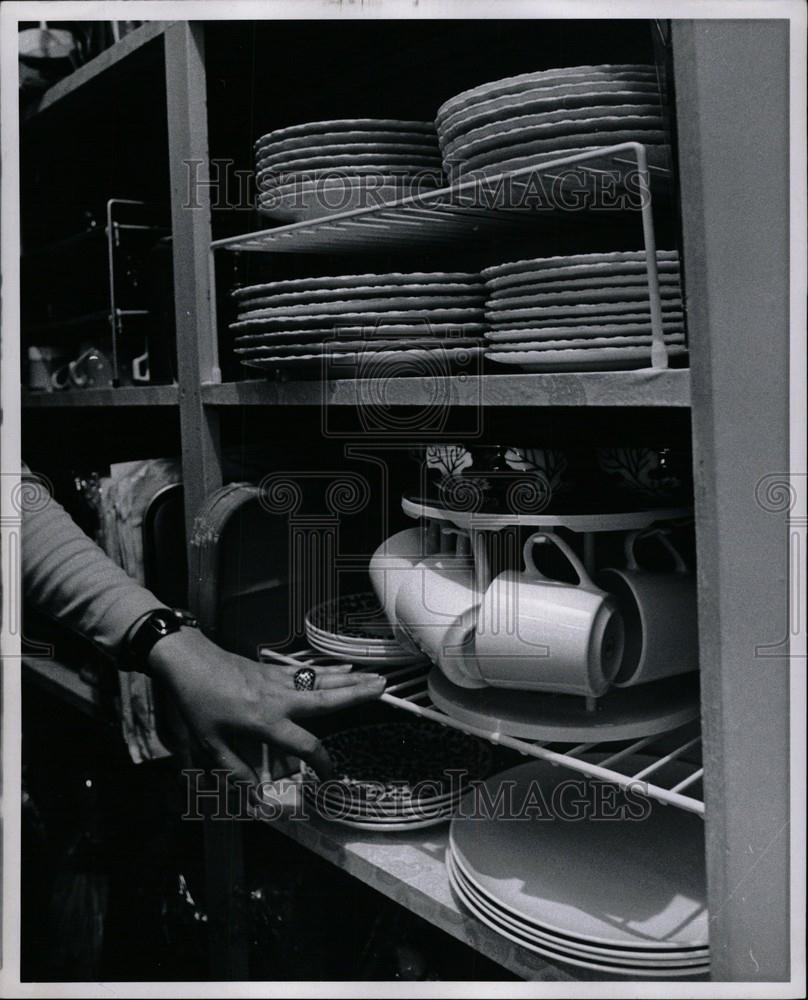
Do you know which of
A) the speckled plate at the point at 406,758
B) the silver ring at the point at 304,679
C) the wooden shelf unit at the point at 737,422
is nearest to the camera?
the wooden shelf unit at the point at 737,422

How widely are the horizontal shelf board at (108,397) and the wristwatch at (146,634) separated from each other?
1.06 ft

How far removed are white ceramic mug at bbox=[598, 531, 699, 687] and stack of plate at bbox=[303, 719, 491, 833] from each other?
14.8 inches

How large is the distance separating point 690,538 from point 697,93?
1.30 ft

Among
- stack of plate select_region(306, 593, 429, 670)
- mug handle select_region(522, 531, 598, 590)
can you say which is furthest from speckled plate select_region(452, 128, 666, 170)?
stack of plate select_region(306, 593, 429, 670)

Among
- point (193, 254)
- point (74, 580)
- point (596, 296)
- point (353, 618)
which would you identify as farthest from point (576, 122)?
point (74, 580)

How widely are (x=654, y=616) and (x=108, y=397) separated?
1.00 m

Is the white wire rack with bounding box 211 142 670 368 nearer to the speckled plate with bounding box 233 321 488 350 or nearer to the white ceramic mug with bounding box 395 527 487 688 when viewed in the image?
the speckled plate with bounding box 233 321 488 350

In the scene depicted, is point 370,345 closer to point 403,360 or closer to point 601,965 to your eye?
point 403,360

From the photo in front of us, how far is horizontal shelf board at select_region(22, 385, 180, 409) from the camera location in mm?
1291

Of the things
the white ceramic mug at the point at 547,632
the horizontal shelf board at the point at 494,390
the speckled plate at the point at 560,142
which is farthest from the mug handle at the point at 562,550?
the speckled plate at the point at 560,142

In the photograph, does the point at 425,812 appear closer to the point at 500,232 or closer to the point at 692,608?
the point at 692,608

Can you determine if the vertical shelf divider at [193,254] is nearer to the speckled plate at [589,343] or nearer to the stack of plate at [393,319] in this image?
the stack of plate at [393,319]

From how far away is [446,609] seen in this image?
884mm

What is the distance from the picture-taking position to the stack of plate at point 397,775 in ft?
3.55
